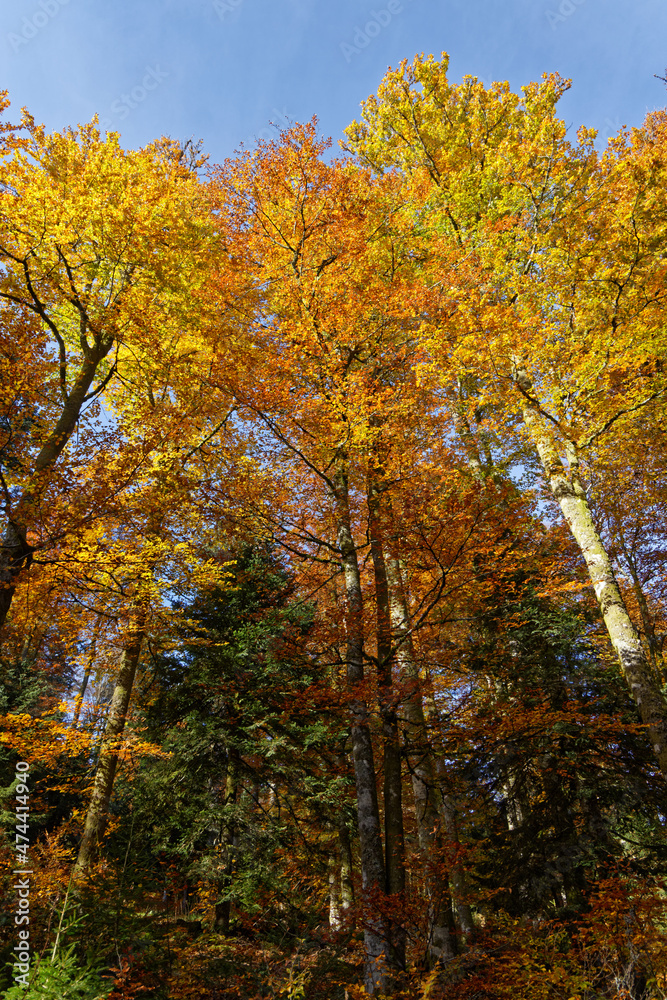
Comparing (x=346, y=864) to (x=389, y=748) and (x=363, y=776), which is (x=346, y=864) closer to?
(x=389, y=748)

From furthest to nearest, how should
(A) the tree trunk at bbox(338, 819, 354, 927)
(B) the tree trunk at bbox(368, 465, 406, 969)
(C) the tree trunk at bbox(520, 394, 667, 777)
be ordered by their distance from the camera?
1. (A) the tree trunk at bbox(338, 819, 354, 927)
2. (C) the tree trunk at bbox(520, 394, 667, 777)
3. (B) the tree trunk at bbox(368, 465, 406, 969)

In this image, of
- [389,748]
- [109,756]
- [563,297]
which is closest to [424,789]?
[389,748]

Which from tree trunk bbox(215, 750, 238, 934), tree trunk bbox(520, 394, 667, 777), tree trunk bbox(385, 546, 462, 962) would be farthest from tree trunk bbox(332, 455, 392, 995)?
tree trunk bbox(520, 394, 667, 777)

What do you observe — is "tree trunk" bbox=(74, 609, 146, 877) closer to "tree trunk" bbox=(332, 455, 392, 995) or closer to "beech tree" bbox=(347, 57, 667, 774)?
"tree trunk" bbox=(332, 455, 392, 995)

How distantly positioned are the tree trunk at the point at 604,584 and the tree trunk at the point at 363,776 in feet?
11.7

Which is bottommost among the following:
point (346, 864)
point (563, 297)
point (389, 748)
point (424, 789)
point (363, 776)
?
point (346, 864)

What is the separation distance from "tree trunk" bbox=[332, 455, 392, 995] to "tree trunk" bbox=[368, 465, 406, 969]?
20cm

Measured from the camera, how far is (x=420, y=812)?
29.1 ft

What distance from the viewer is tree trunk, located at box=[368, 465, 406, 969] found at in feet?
19.9

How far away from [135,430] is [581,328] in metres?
9.24

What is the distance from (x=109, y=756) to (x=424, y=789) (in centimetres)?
564

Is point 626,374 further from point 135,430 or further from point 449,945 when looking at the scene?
point 135,430

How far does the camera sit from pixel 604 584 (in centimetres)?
759

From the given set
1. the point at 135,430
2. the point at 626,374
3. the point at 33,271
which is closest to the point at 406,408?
the point at 626,374
